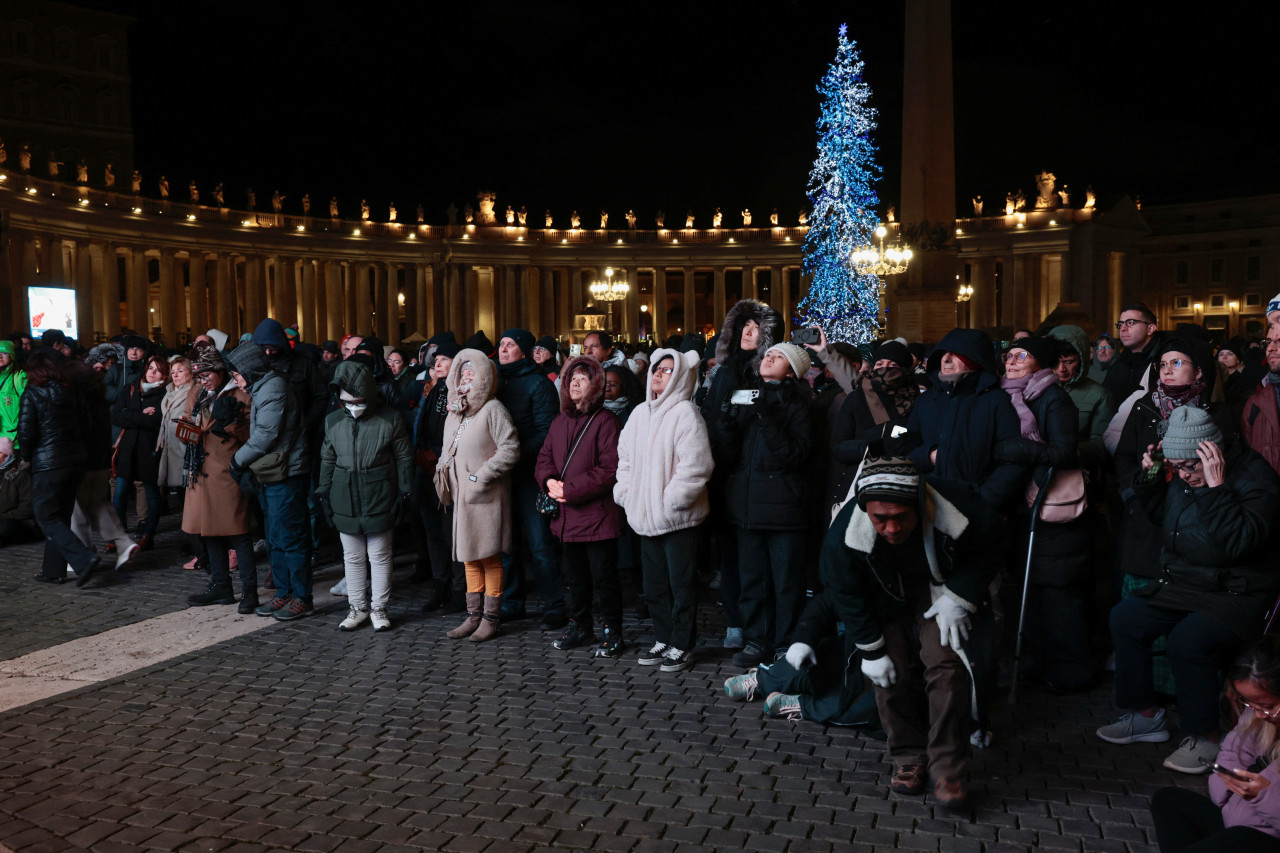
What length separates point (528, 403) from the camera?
827 cm

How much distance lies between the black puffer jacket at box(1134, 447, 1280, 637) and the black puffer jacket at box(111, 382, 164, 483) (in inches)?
406

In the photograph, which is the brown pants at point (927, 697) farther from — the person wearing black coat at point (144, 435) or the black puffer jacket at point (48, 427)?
the person wearing black coat at point (144, 435)

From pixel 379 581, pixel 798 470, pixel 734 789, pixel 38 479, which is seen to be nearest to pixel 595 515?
pixel 798 470

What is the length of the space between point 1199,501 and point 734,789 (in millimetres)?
2791

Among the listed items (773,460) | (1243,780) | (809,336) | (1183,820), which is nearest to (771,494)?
(773,460)

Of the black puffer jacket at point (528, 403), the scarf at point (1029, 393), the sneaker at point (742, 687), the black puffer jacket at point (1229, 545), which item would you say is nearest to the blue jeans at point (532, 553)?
the black puffer jacket at point (528, 403)

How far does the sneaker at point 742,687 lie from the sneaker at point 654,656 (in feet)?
2.74

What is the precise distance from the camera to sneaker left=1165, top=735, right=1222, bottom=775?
4.94 meters

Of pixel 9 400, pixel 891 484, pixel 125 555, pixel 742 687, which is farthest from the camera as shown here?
pixel 9 400

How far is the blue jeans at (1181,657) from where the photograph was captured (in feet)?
16.3

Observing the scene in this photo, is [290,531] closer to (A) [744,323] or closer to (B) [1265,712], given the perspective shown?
(A) [744,323]

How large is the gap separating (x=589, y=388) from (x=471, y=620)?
2.10 metres

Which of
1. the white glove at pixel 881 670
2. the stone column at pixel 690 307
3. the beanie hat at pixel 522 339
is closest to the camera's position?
the white glove at pixel 881 670

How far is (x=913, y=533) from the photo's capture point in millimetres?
4691
